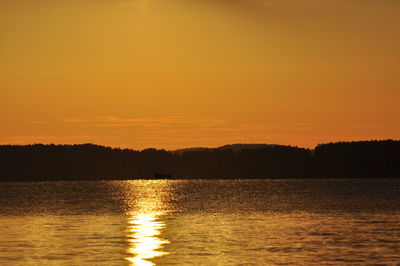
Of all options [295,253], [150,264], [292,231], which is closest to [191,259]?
[150,264]

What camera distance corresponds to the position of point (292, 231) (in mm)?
82750

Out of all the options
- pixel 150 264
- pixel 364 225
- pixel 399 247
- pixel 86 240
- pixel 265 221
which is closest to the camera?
pixel 150 264

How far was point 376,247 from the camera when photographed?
213 feet

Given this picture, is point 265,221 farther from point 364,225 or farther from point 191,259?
point 191,259

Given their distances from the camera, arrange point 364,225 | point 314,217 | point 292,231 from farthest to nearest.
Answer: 1. point 314,217
2. point 364,225
3. point 292,231

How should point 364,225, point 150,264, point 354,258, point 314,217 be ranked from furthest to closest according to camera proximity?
point 314,217 → point 364,225 → point 354,258 → point 150,264

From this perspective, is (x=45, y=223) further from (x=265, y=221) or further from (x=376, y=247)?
(x=376, y=247)

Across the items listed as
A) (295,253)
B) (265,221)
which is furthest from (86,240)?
(265,221)

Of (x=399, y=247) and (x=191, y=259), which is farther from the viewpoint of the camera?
(x=399, y=247)

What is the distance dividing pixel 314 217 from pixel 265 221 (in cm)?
1162

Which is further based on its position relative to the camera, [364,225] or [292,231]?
[364,225]

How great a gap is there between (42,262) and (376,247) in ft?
89.7

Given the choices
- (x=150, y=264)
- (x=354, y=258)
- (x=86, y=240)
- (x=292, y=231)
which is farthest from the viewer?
(x=292, y=231)

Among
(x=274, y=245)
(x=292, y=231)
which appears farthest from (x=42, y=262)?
(x=292, y=231)
